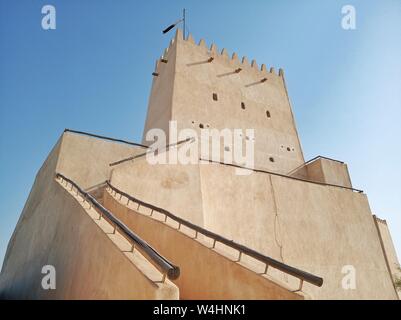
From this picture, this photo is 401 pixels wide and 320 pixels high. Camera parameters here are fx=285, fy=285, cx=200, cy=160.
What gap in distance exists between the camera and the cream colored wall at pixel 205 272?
11.8 ft

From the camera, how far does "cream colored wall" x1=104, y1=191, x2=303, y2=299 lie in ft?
11.8

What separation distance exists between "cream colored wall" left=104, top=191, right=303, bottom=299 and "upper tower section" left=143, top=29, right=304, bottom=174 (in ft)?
27.2

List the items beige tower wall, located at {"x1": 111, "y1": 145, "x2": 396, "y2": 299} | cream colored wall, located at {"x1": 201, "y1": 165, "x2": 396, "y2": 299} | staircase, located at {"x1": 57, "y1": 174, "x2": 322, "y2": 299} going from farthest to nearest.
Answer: cream colored wall, located at {"x1": 201, "y1": 165, "x2": 396, "y2": 299} → beige tower wall, located at {"x1": 111, "y1": 145, "x2": 396, "y2": 299} → staircase, located at {"x1": 57, "y1": 174, "x2": 322, "y2": 299}

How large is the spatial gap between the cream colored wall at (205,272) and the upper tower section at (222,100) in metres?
8.30

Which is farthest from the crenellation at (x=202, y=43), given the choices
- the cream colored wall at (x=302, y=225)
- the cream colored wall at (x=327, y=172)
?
the cream colored wall at (x=302, y=225)

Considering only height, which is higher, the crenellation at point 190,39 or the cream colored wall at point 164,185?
the crenellation at point 190,39

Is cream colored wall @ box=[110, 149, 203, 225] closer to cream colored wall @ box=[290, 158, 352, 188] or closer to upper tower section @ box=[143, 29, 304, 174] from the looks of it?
upper tower section @ box=[143, 29, 304, 174]

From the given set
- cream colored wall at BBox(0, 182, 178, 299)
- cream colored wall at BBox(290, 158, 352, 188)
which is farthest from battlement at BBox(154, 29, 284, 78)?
cream colored wall at BBox(0, 182, 178, 299)

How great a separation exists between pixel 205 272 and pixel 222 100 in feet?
39.2

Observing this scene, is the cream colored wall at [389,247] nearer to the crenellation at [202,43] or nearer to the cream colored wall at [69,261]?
the crenellation at [202,43]

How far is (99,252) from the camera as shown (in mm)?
3766

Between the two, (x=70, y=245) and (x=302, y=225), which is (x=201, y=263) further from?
(x=302, y=225)
